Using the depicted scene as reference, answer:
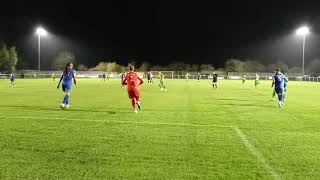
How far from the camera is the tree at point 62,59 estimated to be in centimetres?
12700

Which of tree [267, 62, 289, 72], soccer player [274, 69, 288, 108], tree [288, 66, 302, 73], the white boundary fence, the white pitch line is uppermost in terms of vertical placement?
tree [267, 62, 289, 72]

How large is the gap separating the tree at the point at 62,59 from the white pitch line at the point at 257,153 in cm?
11676

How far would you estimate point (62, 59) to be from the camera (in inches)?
5030

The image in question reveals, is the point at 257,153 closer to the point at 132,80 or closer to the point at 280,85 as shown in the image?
the point at 132,80

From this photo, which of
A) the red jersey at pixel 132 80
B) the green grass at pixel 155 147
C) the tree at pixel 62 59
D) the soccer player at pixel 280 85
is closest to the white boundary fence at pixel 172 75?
the tree at pixel 62 59

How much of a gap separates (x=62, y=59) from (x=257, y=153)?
12228 centimetres

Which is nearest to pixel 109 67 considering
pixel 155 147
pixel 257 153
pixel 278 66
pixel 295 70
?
pixel 278 66

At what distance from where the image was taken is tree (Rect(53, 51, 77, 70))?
127000 mm

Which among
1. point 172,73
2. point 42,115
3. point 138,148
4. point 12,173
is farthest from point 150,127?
point 172,73

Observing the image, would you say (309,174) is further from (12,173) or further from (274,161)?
(12,173)

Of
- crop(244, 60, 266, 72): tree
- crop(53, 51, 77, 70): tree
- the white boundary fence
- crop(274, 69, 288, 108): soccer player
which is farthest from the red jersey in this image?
crop(244, 60, 266, 72): tree

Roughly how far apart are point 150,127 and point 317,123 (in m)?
6.16

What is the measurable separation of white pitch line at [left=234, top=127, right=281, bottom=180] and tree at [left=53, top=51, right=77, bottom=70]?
117m

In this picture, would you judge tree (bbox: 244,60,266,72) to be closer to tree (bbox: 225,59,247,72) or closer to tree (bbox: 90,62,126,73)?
tree (bbox: 225,59,247,72)
